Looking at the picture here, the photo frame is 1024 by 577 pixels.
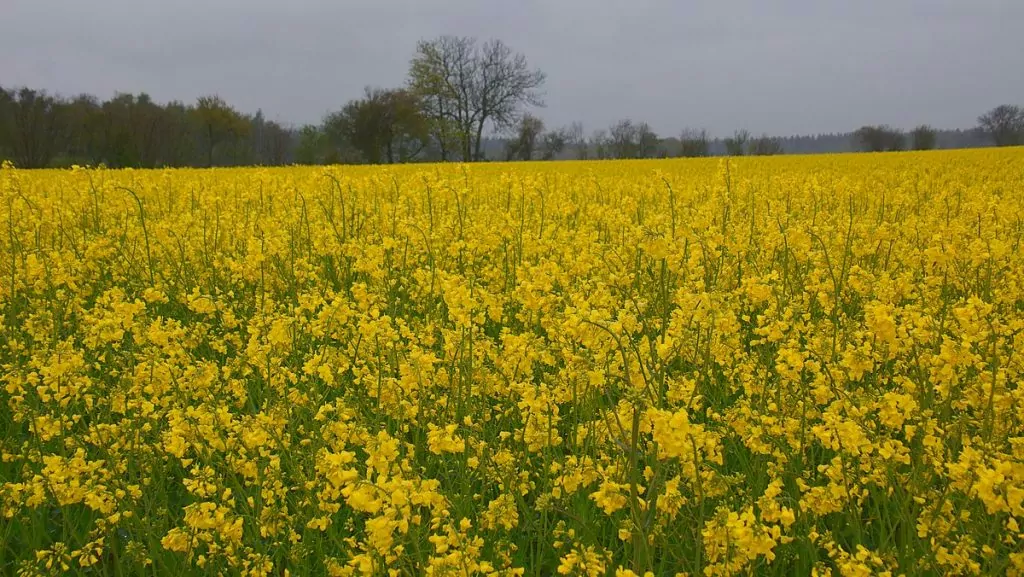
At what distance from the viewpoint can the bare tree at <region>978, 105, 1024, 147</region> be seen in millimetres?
68562

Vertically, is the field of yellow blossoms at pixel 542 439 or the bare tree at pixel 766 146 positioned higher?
the bare tree at pixel 766 146

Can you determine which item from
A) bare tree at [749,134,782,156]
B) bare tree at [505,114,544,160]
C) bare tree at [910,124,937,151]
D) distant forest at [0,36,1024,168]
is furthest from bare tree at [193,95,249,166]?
bare tree at [910,124,937,151]

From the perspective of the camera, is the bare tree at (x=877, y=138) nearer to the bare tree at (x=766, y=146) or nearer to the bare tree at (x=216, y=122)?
the bare tree at (x=766, y=146)

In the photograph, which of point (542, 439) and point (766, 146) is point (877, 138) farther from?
point (542, 439)

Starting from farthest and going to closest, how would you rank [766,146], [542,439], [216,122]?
[766,146] → [216,122] → [542,439]

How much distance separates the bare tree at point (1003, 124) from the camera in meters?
68.6

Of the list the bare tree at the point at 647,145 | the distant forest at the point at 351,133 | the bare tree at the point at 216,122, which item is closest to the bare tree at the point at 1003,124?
the distant forest at the point at 351,133

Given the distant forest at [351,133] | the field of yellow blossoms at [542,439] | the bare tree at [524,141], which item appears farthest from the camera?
the bare tree at [524,141]

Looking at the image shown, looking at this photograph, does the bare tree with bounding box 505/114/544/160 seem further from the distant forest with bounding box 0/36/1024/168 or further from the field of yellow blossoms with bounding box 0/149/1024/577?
the field of yellow blossoms with bounding box 0/149/1024/577

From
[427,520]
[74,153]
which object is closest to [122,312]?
[427,520]

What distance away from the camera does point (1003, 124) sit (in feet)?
260

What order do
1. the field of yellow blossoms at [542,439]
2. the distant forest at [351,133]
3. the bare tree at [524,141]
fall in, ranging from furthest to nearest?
1. the bare tree at [524,141]
2. the distant forest at [351,133]
3. the field of yellow blossoms at [542,439]

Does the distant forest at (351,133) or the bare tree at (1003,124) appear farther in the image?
the bare tree at (1003,124)

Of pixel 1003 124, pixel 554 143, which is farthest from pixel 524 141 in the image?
pixel 1003 124
